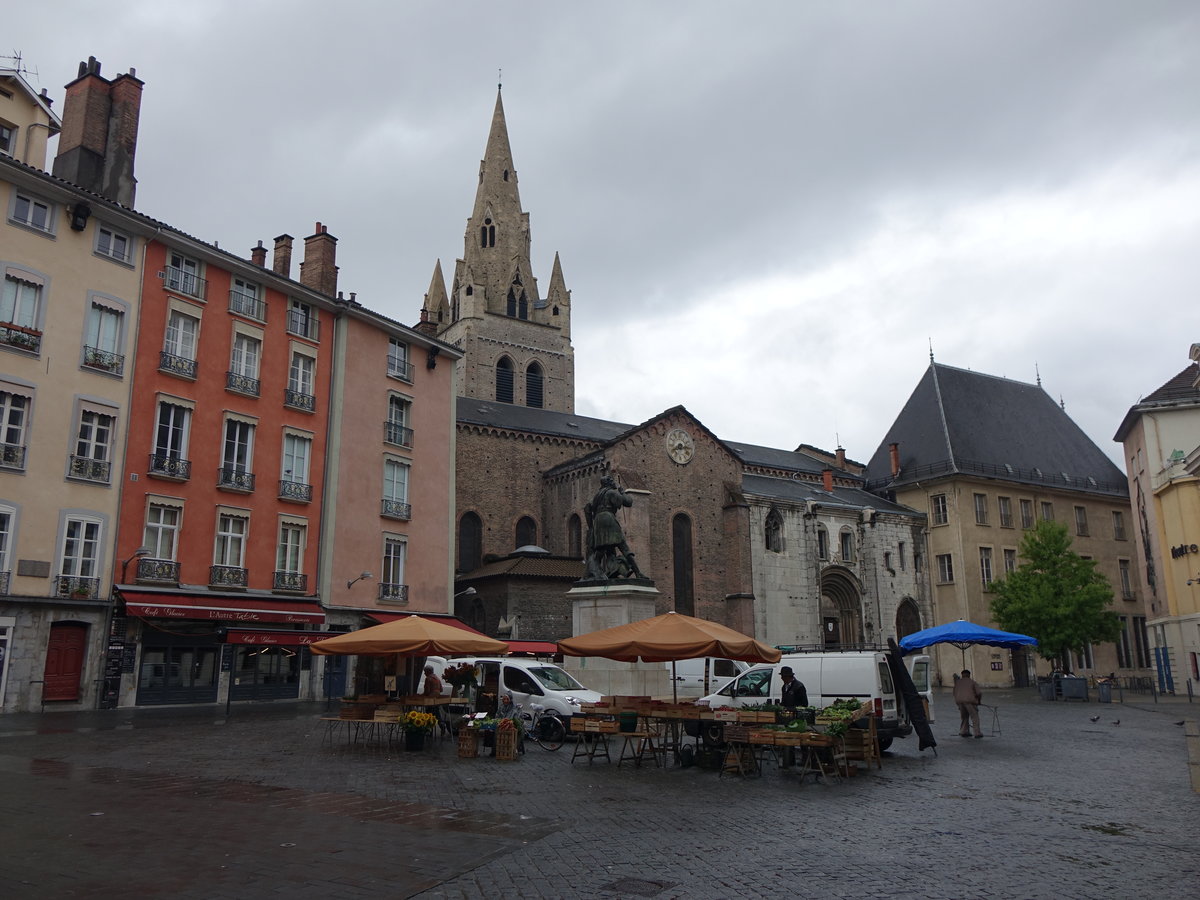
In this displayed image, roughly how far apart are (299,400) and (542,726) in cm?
1645

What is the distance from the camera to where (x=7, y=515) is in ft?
72.0

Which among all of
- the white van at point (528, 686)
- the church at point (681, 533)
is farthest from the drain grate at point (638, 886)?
the church at point (681, 533)

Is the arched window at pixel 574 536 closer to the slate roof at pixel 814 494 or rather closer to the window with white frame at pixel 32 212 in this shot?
the slate roof at pixel 814 494

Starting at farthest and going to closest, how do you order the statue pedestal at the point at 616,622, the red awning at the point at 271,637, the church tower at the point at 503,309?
the church tower at the point at 503,309 < the red awning at the point at 271,637 < the statue pedestal at the point at 616,622

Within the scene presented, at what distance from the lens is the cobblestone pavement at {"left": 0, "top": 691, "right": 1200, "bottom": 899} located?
680cm

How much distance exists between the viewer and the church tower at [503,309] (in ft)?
213

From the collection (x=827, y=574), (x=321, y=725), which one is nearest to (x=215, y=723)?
(x=321, y=725)

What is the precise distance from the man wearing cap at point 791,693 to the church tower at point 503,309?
49.5m

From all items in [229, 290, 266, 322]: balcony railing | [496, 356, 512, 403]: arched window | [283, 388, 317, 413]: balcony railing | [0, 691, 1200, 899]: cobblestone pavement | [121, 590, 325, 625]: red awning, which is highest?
[496, 356, 512, 403]: arched window

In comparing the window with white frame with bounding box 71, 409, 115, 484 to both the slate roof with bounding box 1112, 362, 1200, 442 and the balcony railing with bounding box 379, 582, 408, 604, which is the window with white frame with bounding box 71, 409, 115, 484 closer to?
the balcony railing with bounding box 379, 582, 408, 604

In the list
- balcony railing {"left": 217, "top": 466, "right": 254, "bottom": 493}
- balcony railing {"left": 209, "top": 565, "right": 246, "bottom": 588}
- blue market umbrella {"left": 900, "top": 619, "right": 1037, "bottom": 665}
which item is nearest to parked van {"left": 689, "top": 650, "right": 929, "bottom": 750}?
blue market umbrella {"left": 900, "top": 619, "right": 1037, "bottom": 665}

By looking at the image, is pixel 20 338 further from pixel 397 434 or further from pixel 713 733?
pixel 713 733

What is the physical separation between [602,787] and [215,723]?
→ 38.4ft

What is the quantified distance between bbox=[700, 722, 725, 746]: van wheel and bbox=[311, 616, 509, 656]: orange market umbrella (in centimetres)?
378
